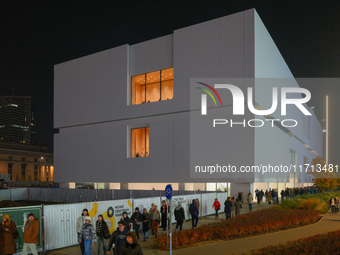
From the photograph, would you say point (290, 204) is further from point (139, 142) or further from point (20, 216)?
point (139, 142)

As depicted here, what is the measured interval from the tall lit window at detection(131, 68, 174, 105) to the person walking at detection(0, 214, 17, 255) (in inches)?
1211

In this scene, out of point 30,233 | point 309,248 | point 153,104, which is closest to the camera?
point 309,248

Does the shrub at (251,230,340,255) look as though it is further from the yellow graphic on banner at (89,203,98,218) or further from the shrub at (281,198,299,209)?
the shrub at (281,198,299,209)

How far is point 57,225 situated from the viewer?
13.2m

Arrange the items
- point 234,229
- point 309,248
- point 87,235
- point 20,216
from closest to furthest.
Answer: point 309,248, point 87,235, point 20,216, point 234,229

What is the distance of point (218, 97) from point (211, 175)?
8328 millimetres

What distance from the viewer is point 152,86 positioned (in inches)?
1645

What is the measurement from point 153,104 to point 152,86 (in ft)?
10.7

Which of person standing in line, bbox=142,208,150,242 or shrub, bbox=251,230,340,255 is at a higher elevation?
shrub, bbox=251,230,340,255

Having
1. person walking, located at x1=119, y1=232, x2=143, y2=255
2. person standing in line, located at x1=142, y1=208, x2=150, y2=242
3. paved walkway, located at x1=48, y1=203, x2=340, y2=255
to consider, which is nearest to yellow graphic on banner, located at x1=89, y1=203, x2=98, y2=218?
paved walkway, located at x1=48, y1=203, x2=340, y2=255

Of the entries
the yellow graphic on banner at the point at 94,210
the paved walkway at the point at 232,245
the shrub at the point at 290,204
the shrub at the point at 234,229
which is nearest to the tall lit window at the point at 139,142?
the shrub at the point at 290,204

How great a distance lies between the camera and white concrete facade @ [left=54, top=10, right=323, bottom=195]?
3422 centimetres

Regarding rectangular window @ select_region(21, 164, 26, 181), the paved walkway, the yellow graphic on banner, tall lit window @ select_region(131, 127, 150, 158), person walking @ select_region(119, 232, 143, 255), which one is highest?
tall lit window @ select_region(131, 127, 150, 158)

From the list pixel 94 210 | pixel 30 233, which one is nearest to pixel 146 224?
pixel 94 210
